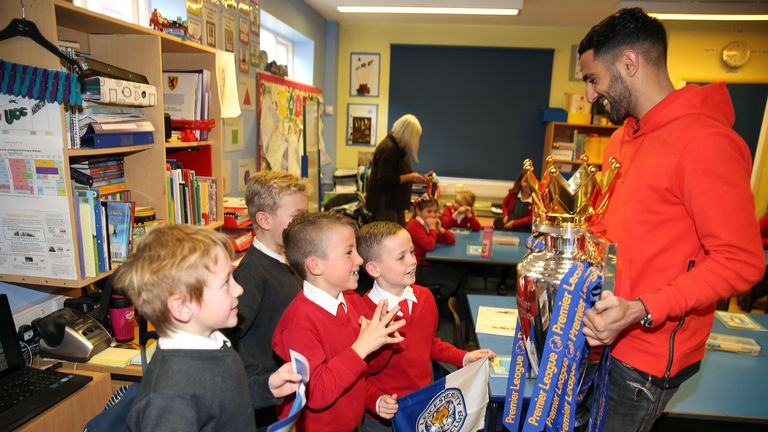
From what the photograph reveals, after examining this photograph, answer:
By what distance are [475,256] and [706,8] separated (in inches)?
135

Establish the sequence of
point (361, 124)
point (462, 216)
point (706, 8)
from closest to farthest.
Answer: point (706, 8) < point (462, 216) < point (361, 124)

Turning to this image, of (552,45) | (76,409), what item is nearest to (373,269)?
(76,409)

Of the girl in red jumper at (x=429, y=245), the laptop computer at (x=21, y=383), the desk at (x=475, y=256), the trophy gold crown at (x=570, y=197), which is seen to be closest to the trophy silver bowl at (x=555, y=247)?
the trophy gold crown at (x=570, y=197)

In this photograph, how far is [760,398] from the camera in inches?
66.1

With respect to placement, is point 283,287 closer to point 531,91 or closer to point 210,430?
point 210,430

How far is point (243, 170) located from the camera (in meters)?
3.71

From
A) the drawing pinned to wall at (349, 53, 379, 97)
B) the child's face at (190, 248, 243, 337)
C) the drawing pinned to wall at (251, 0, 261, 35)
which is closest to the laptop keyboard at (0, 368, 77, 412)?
the child's face at (190, 248, 243, 337)

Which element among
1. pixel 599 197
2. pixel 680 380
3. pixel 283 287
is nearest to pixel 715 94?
pixel 599 197

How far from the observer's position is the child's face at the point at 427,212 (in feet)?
11.7

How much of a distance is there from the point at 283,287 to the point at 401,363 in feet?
1.65

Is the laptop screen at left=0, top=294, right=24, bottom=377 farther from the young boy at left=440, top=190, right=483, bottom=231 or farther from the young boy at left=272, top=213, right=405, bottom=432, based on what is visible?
the young boy at left=440, top=190, right=483, bottom=231

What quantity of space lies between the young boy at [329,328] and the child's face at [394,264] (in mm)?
194

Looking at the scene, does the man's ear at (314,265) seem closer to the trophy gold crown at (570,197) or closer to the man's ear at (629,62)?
the trophy gold crown at (570,197)

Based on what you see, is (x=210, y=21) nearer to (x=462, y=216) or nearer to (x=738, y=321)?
(x=462, y=216)
